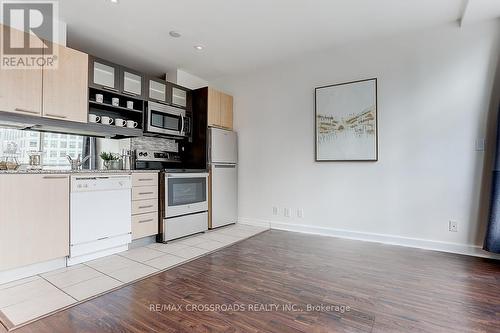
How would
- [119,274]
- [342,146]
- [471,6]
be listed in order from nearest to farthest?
[119,274], [471,6], [342,146]

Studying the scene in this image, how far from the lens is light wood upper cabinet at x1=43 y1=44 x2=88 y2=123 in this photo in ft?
8.32

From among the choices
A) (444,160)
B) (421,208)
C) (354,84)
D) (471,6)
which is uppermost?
(471,6)

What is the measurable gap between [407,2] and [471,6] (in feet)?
1.98

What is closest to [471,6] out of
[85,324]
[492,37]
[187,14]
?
[492,37]

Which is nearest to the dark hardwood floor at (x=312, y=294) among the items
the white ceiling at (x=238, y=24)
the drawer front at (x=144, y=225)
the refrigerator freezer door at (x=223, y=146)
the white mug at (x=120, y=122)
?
the drawer front at (x=144, y=225)

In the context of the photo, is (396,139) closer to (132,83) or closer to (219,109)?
(219,109)

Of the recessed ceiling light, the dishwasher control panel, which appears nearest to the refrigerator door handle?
the dishwasher control panel

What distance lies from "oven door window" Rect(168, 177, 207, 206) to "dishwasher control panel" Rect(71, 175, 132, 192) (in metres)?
0.54

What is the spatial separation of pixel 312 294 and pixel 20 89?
3.04 m

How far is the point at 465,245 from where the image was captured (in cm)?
→ 286

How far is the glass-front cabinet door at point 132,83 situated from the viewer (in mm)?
3248

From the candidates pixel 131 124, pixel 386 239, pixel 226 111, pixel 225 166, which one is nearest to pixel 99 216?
pixel 131 124

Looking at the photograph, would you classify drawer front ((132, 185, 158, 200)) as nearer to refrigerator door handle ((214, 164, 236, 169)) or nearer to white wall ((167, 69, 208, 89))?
refrigerator door handle ((214, 164, 236, 169))

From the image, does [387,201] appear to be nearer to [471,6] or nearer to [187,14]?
[471,6]
